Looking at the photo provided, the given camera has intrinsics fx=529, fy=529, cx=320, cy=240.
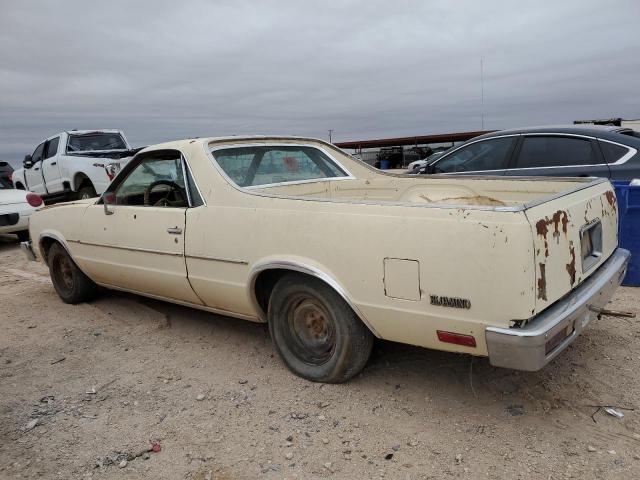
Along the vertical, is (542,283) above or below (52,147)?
below

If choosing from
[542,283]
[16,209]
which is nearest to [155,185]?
[542,283]

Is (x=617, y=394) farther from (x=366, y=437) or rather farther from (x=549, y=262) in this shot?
(x=366, y=437)

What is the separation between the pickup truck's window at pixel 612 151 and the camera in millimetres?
5523

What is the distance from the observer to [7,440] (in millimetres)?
2922

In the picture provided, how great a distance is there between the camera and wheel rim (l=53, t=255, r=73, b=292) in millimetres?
5367

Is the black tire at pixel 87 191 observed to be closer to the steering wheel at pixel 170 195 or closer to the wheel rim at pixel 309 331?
the steering wheel at pixel 170 195

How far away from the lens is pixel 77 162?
425 inches

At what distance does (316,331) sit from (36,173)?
11.4 metres

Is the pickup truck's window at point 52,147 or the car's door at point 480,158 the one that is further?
the pickup truck's window at point 52,147

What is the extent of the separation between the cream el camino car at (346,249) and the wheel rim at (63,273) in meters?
0.37

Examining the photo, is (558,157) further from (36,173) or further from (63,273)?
(36,173)

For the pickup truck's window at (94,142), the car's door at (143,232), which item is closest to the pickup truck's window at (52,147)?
the pickup truck's window at (94,142)

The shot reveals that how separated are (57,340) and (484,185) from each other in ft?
12.1

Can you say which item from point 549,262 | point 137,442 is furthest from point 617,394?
point 137,442
